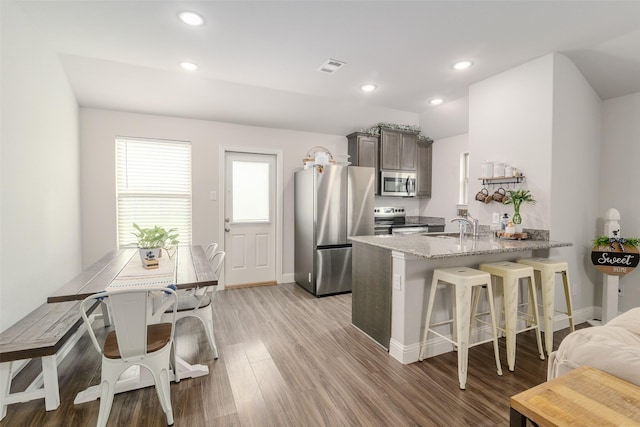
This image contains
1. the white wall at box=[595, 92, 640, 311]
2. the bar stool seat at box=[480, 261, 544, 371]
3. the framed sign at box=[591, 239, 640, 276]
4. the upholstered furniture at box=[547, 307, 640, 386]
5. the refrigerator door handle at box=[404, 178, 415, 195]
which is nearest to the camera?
the upholstered furniture at box=[547, 307, 640, 386]

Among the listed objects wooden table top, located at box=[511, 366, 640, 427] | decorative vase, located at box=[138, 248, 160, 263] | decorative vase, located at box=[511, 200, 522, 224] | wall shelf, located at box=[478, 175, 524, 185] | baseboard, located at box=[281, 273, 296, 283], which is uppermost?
wall shelf, located at box=[478, 175, 524, 185]

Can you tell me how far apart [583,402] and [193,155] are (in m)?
4.33

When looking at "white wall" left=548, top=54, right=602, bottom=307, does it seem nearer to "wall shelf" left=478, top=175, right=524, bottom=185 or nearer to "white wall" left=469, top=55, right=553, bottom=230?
"white wall" left=469, top=55, right=553, bottom=230

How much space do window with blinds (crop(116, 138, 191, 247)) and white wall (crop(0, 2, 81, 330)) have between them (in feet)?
2.38

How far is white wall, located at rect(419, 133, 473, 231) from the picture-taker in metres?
5.02

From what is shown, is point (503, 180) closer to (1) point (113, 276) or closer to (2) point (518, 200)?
(2) point (518, 200)

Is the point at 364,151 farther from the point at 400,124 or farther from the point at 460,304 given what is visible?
the point at 460,304

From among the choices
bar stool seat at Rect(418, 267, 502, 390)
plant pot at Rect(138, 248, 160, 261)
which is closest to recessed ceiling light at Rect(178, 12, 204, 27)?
plant pot at Rect(138, 248, 160, 261)

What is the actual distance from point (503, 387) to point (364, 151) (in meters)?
3.53

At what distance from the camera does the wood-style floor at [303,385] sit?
1.77 metres

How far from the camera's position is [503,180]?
319cm

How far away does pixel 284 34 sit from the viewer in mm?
2381

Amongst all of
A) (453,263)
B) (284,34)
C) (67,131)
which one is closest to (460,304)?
(453,263)

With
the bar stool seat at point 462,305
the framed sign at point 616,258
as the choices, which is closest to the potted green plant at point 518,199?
the framed sign at point 616,258
